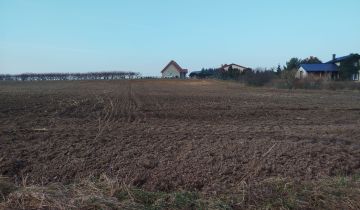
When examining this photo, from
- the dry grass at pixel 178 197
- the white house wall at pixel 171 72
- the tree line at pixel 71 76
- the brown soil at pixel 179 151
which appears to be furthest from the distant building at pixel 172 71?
the dry grass at pixel 178 197

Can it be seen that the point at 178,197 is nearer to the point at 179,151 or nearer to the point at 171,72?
the point at 179,151

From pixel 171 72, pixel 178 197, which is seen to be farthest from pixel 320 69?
pixel 178 197

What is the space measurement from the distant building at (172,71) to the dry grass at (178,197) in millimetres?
130517

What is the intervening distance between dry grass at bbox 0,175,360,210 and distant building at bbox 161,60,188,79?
13052 centimetres

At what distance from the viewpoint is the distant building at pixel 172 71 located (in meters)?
137

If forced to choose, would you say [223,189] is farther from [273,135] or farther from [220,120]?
[220,120]

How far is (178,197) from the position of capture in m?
5.75

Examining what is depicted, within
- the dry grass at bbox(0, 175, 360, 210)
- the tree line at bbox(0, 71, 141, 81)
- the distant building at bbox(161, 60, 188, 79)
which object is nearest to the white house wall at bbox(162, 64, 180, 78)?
the distant building at bbox(161, 60, 188, 79)

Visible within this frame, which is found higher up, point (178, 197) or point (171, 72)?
point (171, 72)

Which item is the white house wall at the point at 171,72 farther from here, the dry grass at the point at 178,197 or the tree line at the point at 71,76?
the dry grass at the point at 178,197

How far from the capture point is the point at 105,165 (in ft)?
26.9

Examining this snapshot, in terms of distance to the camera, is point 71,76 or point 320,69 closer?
point 320,69

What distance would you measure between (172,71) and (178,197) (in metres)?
133

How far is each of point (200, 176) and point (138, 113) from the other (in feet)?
38.0
